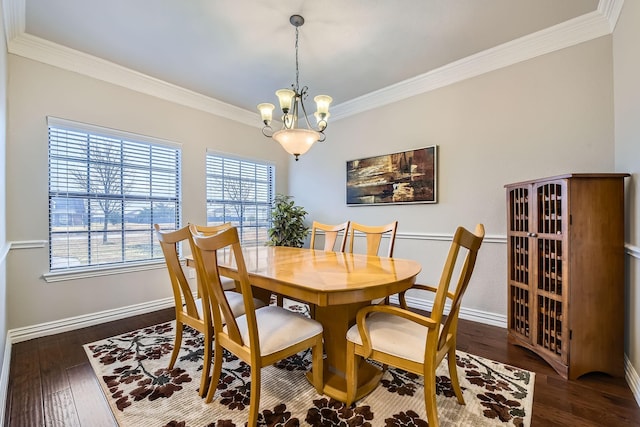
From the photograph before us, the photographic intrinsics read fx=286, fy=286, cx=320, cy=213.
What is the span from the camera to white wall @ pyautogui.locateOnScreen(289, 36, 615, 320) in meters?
2.44

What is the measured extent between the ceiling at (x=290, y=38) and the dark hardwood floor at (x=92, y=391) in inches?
104

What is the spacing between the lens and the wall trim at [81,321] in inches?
100

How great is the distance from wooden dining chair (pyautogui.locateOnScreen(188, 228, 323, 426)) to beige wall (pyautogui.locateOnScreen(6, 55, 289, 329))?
2116 millimetres

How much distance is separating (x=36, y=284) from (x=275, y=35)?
3.18m

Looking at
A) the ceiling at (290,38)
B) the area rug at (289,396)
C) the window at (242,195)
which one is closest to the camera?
the area rug at (289,396)

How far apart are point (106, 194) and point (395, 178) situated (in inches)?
130

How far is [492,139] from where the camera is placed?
9.57 ft

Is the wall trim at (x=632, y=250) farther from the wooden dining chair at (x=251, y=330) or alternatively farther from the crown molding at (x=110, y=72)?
the crown molding at (x=110, y=72)

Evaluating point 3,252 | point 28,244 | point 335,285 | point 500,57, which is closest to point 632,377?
point 335,285

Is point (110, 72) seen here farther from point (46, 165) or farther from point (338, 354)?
point (338, 354)

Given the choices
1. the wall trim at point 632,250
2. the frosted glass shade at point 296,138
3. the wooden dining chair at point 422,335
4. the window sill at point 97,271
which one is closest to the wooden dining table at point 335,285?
the wooden dining chair at point 422,335

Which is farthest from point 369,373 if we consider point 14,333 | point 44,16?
point 44,16

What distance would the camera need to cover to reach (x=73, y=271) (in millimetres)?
2848

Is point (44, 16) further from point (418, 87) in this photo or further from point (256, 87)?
point (418, 87)
